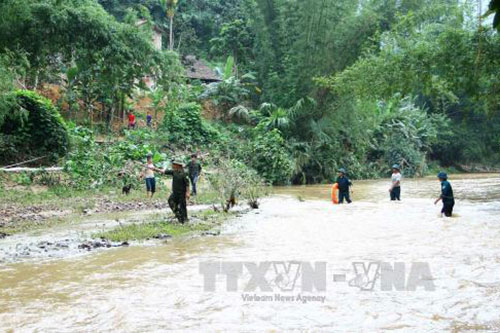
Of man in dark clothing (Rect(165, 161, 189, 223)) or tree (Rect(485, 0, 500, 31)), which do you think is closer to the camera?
tree (Rect(485, 0, 500, 31))

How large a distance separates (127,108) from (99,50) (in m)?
17.8

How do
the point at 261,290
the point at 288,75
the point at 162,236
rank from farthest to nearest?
the point at 288,75, the point at 162,236, the point at 261,290

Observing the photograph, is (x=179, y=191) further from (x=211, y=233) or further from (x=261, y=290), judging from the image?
(x=261, y=290)

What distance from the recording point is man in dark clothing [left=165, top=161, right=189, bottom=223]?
35.1ft

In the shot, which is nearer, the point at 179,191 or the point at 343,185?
the point at 179,191

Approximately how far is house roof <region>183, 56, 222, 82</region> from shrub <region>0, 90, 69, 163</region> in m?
19.8

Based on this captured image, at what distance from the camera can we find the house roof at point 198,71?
131ft

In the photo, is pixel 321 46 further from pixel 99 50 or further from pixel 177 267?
pixel 177 267

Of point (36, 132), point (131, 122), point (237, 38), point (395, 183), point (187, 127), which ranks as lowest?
point (395, 183)

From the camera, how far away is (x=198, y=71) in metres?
40.8

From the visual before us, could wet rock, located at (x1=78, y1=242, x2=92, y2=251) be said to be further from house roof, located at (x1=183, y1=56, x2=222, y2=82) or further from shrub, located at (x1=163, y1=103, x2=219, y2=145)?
house roof, located at (x1=183, y1=56, x2=222, y2=82)

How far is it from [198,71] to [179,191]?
31.2 meters

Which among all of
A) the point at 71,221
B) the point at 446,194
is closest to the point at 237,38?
the point at 446,194

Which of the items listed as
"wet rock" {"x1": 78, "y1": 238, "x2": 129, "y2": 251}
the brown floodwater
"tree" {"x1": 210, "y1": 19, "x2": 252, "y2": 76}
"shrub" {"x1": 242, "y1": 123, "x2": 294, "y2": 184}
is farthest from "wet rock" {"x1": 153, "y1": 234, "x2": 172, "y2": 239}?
"tree" {"x1": 210, "y1": 19, "x2": 252, "y2": 76}
